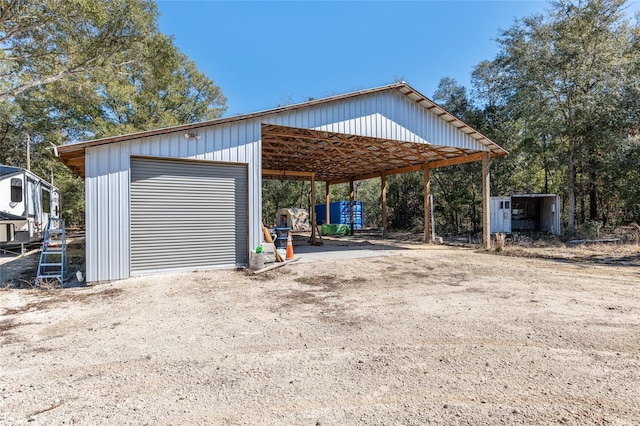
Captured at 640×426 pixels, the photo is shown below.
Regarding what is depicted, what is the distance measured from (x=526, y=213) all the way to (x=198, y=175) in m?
17.0

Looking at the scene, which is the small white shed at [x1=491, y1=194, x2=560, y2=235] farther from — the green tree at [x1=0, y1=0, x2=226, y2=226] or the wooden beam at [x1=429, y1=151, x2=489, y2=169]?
the green tree at [x1=0, y1=0, x2=226, y2=226]

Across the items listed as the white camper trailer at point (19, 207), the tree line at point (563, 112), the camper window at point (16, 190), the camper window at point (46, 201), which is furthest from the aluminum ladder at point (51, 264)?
the tree line at point (563, 112)

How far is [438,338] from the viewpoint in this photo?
3859mm

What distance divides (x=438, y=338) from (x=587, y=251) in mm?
10966

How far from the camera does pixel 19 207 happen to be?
38.5 ft

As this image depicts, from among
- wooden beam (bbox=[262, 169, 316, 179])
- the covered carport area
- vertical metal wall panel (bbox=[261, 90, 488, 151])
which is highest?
vertical metal wall panel (bbox=[261, 90, 488, 151])

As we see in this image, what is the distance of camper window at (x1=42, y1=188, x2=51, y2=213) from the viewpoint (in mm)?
14187

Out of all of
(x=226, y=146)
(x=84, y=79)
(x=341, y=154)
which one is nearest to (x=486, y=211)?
(x=341, y=154)

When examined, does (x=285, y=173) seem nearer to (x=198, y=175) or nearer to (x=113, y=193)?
(x=198, y=175)

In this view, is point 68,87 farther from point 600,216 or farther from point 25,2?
point 600,216

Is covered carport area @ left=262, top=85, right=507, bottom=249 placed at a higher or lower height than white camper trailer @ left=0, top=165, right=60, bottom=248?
higher

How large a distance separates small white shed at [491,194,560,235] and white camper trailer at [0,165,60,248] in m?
19.6

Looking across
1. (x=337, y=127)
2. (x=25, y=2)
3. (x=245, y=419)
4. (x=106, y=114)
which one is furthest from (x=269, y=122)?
(x=106, y=114)

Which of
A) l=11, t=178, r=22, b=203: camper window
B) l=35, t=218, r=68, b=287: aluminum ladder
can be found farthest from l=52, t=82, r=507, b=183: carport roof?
l=11, t=178, r=22, b=203: camper window
